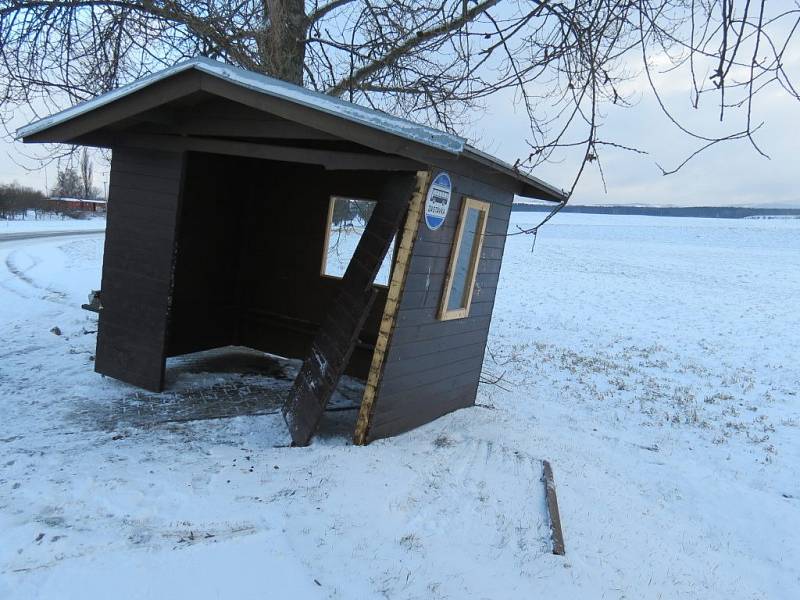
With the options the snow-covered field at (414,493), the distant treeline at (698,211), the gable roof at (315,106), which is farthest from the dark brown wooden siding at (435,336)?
the distant treeline at (698,211)

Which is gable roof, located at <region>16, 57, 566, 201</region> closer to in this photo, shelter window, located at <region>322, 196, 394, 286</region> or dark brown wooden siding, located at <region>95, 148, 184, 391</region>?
dark brown wooden siding, located at <region>95, 148, 184, 391</region>

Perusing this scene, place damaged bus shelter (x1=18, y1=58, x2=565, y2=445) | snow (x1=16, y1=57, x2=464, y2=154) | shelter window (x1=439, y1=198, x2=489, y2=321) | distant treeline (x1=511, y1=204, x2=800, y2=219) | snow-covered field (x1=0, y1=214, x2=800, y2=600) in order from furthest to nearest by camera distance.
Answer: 1. distant treeline (x1=511, y1=204, x2=800, y2=219)
2. shelter window (x1=439, y1=198, x2=489, y2=321)
3. damaged bus shelter (x1=18, y1=58, x2=565, y2=445)
4. snow (x1=16, y1=57, x2=464, y2=154)
5. snow-covered field (x1=0, y1=214, x2=800, y2=600)

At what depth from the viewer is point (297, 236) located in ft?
26.0

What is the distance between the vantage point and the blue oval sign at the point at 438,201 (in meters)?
4.91

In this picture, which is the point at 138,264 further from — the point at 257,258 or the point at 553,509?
the point at 553,509

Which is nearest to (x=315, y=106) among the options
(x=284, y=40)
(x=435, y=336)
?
(x=435, y=336)

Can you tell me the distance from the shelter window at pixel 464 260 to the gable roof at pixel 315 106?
0.65m

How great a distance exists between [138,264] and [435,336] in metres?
3.30

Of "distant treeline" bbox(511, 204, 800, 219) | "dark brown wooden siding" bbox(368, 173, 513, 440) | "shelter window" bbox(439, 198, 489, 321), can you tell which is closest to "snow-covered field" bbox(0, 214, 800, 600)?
"dark brown wooden siding" bbox(368, 173, 513, 440)

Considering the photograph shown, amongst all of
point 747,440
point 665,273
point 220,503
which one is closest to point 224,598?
point 220,503

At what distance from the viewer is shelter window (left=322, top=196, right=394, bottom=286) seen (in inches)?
303

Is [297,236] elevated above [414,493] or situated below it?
above

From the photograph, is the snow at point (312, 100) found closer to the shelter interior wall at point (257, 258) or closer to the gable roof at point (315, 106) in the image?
the gable roof at point (315, 106)

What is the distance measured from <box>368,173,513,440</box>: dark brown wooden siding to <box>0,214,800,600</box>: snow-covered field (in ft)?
0.89
